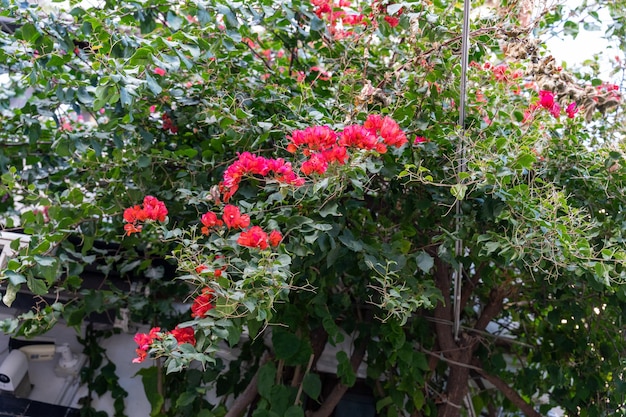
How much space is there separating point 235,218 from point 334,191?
0.23 meters

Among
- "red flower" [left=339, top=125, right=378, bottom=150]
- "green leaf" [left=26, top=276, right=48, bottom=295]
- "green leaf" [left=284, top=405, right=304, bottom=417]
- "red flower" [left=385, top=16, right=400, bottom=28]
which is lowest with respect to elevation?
"green leaf" [left=284, top=405, right=304, bottom=417]

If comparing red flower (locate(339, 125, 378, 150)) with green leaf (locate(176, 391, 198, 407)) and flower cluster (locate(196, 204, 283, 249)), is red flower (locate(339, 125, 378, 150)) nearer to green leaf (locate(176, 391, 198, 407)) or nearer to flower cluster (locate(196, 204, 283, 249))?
flower cluster (locate(196, 204, 283, 249))

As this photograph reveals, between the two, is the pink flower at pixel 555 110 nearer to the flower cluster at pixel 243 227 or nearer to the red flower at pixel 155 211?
the flower cluster at pixel 243 227

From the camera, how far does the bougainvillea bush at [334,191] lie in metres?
1.49

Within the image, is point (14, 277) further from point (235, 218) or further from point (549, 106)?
point (549, 106)

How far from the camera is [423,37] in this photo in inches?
69.4

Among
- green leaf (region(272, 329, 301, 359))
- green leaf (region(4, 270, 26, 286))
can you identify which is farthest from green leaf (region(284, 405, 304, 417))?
green leaf (region(4, 270, 26, 286))

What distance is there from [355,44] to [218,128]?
49 cm

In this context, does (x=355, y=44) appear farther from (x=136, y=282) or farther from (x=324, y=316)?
(x=136, y=282)

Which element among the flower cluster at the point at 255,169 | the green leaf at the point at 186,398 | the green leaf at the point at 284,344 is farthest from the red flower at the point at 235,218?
the green leaf at the point at 186,398

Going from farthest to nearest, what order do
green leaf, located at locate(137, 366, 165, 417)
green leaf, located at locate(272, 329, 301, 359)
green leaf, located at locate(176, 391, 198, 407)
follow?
green leaf, located at locate(137, 366, 165, 417) → green leaf, located at locate(176, 391, 198, 407) → green leaf, located at locate(272, 329, 301, 359)

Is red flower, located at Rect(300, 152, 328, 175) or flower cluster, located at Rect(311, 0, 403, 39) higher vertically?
flower cluster, located at Rect(311, 0, 403, 39)

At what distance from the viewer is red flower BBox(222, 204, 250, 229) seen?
4.71ft

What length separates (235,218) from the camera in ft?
4.72
